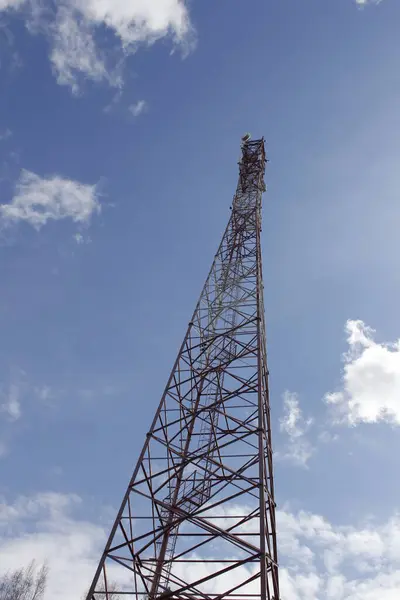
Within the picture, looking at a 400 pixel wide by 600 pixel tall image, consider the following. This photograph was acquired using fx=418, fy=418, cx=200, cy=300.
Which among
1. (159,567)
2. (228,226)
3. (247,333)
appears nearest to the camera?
(159,567)

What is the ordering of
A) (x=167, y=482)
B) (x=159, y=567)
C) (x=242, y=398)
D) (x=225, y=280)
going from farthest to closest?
1. (x=225, y=280)
2. (x=242, y=398)
3. (x=167, y=482)
4. (x=159, y=567)

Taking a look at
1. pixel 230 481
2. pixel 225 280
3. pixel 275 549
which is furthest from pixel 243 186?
pixel 275 549

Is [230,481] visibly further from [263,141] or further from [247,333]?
[263,141]

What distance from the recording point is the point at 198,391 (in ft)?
48.6

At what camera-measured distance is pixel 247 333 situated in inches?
614

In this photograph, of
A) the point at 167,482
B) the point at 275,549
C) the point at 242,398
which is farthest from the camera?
the point at 242,398

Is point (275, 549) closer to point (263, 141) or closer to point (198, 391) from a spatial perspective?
point (198, 391)

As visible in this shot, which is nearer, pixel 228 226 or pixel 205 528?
pixel 205 528

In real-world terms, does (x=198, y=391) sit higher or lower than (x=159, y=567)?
higher

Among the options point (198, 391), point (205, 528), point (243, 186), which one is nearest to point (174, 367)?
point (198, 391)

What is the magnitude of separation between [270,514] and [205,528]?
5.68 feet

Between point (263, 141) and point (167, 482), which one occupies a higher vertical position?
point (263, 141)

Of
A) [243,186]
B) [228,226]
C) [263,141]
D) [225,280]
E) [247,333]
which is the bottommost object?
[247,333]

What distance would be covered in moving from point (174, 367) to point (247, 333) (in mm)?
3030
